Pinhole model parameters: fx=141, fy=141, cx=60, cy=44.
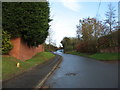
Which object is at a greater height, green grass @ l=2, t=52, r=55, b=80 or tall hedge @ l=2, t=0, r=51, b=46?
tall hedge @ l=2, t=0, r=51, b=46

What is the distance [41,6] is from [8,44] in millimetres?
5671

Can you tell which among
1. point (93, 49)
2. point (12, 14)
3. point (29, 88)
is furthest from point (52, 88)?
point (93, 49)

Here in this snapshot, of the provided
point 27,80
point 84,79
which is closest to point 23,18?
point 27,80

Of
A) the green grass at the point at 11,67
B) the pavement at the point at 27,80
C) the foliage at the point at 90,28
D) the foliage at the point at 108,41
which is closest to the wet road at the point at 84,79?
the pavement at the point at 27,80

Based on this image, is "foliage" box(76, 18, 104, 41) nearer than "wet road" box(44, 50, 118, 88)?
No

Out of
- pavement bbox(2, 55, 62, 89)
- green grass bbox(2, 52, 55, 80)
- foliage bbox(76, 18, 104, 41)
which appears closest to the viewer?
pavement bbox(2, 55, 62, 89)

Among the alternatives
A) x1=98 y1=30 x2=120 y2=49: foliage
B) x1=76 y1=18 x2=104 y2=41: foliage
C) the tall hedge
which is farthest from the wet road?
x1=76 y1=18 x2=104 y2=41: foliage

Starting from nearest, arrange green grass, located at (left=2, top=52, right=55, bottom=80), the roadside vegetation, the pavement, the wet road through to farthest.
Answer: the pavement
the wet road
green grass, located at (left=2, top=52, right=55, bottom=80)
the roadside vegetation

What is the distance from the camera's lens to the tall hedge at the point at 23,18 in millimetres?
13273

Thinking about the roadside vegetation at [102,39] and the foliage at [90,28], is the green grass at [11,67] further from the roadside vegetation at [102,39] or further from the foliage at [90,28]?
the foliage at [90,28]

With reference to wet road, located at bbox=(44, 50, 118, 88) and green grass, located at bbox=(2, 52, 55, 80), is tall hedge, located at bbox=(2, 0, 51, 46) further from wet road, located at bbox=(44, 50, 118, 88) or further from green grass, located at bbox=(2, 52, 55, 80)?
wet road, located at bbox=(44, 50, 118, 88)

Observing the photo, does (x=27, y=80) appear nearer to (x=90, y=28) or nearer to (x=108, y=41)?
(x=108, y=41)

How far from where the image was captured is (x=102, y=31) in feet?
117

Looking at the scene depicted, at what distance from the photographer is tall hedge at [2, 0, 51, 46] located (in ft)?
43.5
